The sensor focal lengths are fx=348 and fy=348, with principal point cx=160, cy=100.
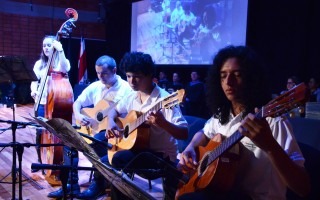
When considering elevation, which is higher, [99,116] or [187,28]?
[187,28]

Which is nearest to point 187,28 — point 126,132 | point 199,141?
point 126,132

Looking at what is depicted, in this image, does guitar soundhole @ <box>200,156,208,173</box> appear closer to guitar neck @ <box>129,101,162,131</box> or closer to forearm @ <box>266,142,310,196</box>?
forearm @ <box>266,142,310,196</box>

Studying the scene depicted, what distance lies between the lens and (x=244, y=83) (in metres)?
1.85

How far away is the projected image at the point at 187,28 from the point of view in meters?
7.40

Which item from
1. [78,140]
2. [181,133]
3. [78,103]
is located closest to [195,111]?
[78,103]

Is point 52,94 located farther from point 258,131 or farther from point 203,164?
point 258,131

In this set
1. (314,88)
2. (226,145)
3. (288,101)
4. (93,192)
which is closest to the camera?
(288,101)

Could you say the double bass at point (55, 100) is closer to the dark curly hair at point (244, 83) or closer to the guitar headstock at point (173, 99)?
the guitar headstock at point (173, 99)

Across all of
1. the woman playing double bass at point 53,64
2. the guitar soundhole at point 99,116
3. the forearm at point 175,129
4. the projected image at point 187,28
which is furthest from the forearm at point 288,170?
the projected image at point 187,28

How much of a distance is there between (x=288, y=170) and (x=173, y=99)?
1075mm

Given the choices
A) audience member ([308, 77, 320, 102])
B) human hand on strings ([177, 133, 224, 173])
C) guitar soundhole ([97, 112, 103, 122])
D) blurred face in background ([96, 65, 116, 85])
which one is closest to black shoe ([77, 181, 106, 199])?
guitar soundhole ([97, 112, 103, 122])

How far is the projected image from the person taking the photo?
7402 mm

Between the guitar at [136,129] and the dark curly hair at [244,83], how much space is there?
0.29 m

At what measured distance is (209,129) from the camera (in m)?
2.19
